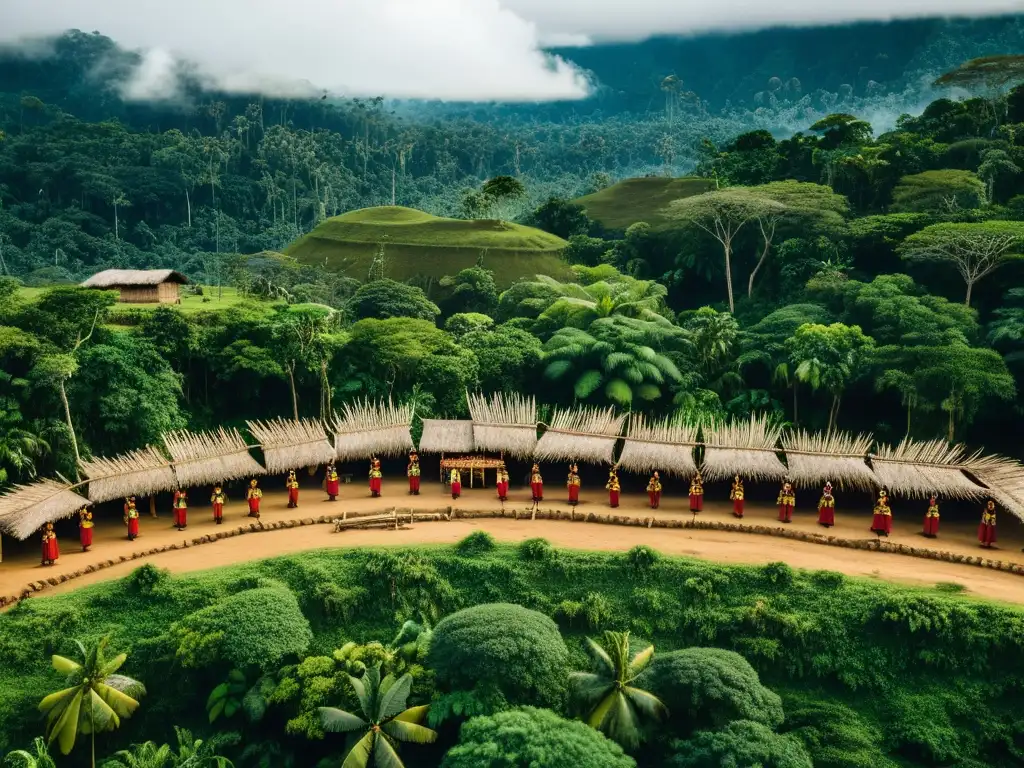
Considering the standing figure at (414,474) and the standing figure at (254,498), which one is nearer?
the standing figure at (254,498)

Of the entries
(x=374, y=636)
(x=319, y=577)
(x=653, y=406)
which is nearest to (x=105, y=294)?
(x=319, y=577)

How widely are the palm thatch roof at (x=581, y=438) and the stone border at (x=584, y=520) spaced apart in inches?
58.1

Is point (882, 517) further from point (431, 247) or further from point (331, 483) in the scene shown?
point (431, 247)

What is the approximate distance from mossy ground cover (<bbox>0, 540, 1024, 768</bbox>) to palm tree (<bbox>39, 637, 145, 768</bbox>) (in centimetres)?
56

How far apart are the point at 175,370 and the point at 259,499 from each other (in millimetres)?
5087

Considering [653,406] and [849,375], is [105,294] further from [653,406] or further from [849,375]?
[849,375]

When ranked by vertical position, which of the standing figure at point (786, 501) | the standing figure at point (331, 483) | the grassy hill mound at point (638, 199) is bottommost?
the standing figure at point (331, 483)

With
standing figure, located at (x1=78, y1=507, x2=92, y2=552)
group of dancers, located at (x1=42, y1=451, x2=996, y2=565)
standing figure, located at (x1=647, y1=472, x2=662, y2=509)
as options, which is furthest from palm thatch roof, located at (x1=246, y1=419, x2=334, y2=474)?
standing figure, located at (x1=647, y1=472, x2=662, y2=509)

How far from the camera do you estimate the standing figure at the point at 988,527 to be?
2091cm

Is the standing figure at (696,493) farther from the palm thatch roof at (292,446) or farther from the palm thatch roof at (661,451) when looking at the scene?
the palm thatch roof at (292,446)

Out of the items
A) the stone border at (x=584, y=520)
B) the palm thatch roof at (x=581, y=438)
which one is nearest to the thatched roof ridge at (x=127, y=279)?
the stone border at (x=584, y=520)

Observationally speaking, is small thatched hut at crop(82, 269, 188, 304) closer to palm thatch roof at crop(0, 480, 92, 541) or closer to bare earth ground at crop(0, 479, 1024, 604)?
bare earth ground at crop(0, 479, 1024, 604)

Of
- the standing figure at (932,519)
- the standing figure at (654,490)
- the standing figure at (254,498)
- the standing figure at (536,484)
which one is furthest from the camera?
Answer: the standing figure at (536,484)

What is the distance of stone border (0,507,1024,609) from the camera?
20.2 metres
